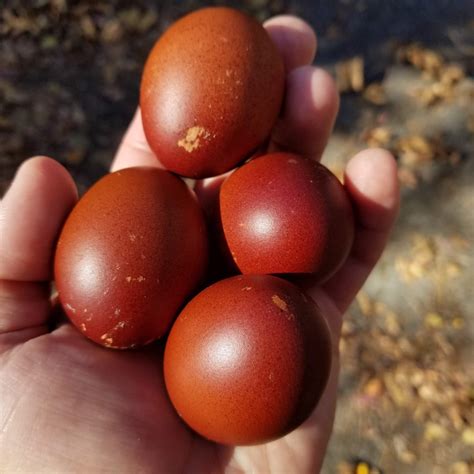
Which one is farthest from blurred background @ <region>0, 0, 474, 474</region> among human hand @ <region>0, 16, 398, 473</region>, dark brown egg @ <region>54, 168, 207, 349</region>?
dark brown egg @ <region>54, 168, 207, 349</region>

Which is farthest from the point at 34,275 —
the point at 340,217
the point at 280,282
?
the point at 340,217

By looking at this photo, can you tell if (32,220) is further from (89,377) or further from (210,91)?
(210,91)

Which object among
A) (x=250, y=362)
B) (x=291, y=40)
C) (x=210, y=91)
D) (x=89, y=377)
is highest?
(x=210, y=91)

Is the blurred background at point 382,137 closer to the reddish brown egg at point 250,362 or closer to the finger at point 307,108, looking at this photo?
the finger at point 307,108

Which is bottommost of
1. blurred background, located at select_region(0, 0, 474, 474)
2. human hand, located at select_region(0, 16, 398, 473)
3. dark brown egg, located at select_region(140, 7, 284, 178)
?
blurred background, located at select_region(0, 0, 474, 474)

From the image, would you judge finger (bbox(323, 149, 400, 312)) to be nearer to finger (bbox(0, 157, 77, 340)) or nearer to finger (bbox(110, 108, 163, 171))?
finger (bbox(110, 108, 163, 171))

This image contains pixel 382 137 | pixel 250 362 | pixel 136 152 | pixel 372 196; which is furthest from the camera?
pixel 382 137

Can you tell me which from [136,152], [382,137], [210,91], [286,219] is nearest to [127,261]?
[286,219]
